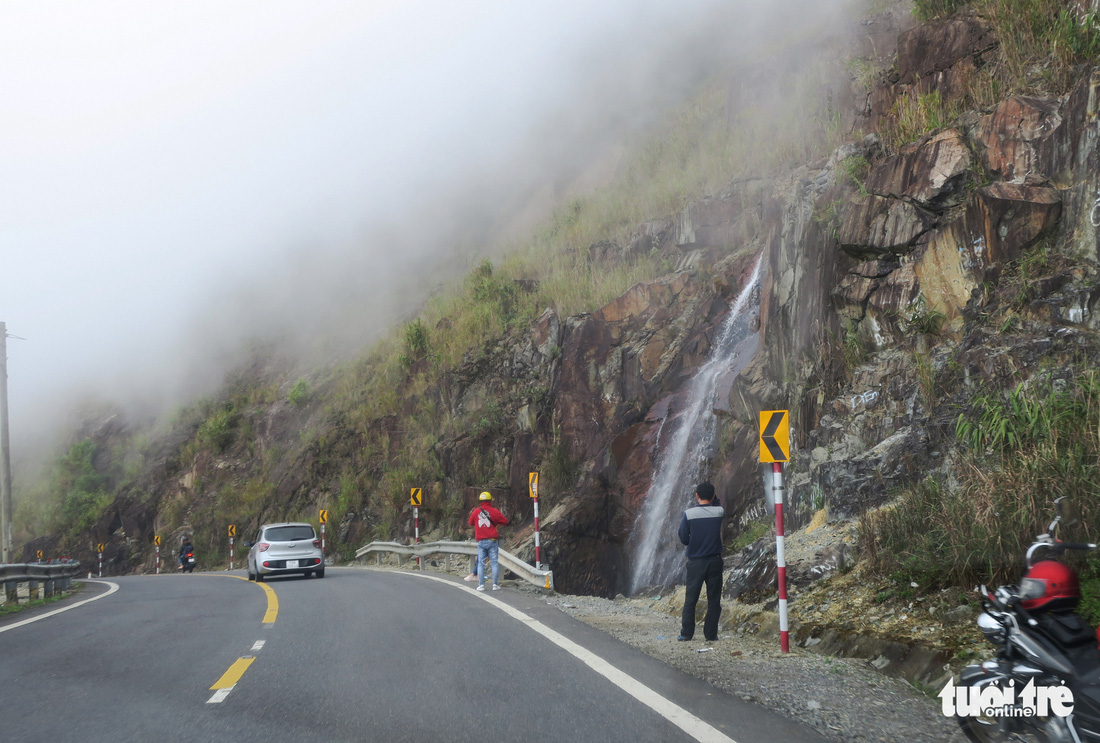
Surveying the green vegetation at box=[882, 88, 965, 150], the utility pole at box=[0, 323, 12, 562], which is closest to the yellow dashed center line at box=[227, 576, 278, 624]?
the green vegetation at box=[882, 88, 965, 150]

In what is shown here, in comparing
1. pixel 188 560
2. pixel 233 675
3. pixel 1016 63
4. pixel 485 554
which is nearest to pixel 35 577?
pixel 485 554

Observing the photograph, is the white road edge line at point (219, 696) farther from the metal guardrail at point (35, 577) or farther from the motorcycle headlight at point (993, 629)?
the metal guardrail at point (35, 577)

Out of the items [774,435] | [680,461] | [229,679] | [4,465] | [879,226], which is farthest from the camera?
[4,465]

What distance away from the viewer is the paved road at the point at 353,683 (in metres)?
5.32

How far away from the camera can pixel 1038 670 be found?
4422mm

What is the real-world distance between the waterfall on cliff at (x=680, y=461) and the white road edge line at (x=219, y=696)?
13.6 meters

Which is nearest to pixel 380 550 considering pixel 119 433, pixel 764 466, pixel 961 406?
pixel 764 466

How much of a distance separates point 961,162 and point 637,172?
28.5m

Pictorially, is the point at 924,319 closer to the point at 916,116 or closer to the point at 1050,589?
the point at 916,116

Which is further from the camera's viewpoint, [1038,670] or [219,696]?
[219,696]

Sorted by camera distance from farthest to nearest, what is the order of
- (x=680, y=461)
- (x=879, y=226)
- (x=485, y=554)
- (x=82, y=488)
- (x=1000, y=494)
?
(x=82, y=488), (x=680, y=461), (x=485, y=554), (x=879, y=226), (x=1000, y=494)

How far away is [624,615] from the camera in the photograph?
1177 cm

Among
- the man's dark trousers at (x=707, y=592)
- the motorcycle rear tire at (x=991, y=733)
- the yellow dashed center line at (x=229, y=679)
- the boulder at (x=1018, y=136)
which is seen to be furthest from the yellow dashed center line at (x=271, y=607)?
the boulder at (x=1018, y=136)

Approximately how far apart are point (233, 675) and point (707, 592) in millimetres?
4962
